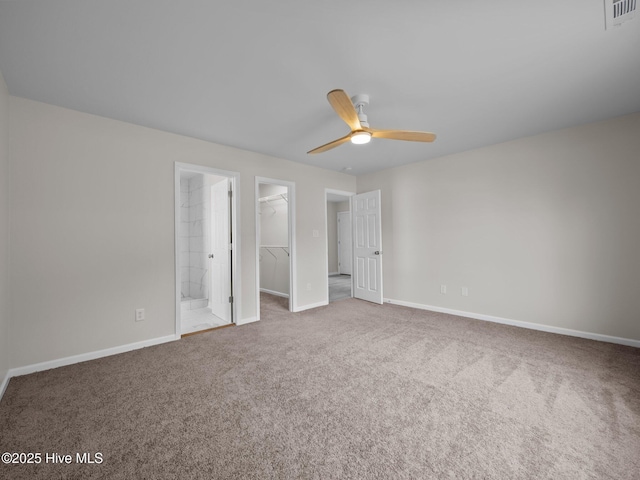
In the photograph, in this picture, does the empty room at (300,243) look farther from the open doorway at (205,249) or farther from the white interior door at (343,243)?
the white interior door at (343,243)

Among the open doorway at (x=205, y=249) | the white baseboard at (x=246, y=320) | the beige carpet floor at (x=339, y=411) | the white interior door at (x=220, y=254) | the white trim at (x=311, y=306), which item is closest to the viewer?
the beige carpet floor at (x=339, y=411)

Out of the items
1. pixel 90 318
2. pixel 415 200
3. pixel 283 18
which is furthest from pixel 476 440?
pixel 415 200

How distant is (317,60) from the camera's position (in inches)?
76.0

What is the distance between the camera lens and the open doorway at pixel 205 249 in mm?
3596

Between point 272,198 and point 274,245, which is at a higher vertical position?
point 272,198

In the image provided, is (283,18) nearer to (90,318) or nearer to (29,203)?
(29,203)

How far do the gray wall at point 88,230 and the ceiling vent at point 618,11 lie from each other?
366 cm

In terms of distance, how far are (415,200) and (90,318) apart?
4.59 m

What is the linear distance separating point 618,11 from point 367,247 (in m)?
3.87

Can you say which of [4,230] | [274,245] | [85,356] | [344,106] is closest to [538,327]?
[344,106]

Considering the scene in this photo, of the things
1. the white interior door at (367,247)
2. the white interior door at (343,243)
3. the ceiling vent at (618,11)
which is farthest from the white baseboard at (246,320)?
the white interior door at (343,243)

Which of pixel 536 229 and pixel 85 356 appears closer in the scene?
pixel 85 356

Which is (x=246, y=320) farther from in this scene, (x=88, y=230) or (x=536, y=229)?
(x=536, y=229)

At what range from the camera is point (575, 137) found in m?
3.15
